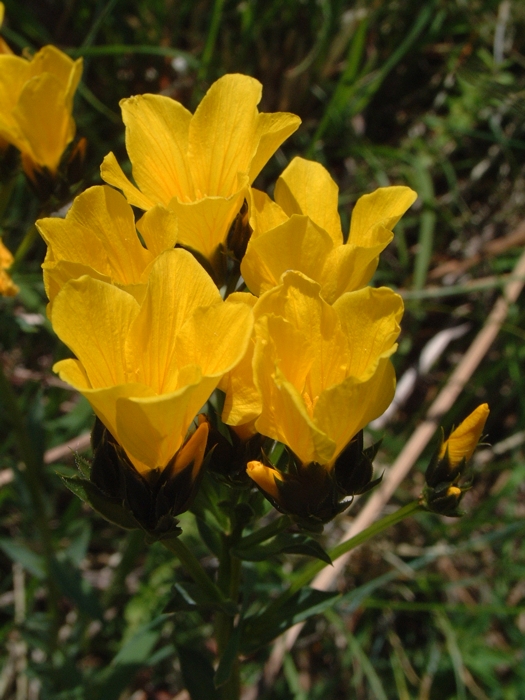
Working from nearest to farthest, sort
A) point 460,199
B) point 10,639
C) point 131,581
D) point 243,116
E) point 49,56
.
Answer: point 243,116 < point 49,56 < point 10,639 < point 131,581 < point 460,199

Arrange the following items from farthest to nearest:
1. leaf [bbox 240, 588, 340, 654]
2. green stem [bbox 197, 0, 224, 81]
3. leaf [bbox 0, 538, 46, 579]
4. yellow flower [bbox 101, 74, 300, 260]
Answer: green stem [bbox 197, 0, 224, 81], leaf [bbox 0, 538, 46, 579], leaf [bbox 240, 588, 340, 654], yellow flower [bbox 101, 74, 300, 260]

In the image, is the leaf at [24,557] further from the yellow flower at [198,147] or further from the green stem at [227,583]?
the yellow flower at [198,147]

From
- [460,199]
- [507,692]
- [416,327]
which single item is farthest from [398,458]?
[460,199]

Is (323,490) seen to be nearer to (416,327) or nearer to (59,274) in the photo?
(59,274)

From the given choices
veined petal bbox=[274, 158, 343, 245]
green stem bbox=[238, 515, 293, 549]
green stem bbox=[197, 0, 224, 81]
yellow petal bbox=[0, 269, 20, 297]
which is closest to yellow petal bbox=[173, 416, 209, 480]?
green stem bbox=[238, 515, 293, 549]

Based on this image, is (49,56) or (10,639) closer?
(49,56)

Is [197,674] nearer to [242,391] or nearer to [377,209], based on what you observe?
[242,391]

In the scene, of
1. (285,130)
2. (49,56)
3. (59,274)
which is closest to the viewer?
(59,274)

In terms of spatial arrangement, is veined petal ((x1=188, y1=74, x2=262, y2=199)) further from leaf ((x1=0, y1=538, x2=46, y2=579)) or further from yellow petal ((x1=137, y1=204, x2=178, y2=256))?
leaf ((x1=0, y1=538, x2=46, y2=579))

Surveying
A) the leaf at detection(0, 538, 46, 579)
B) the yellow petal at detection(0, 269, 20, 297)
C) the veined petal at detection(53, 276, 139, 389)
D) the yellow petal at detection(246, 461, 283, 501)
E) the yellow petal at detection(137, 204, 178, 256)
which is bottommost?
the leaf at detection(0, 538, 46, 579)
